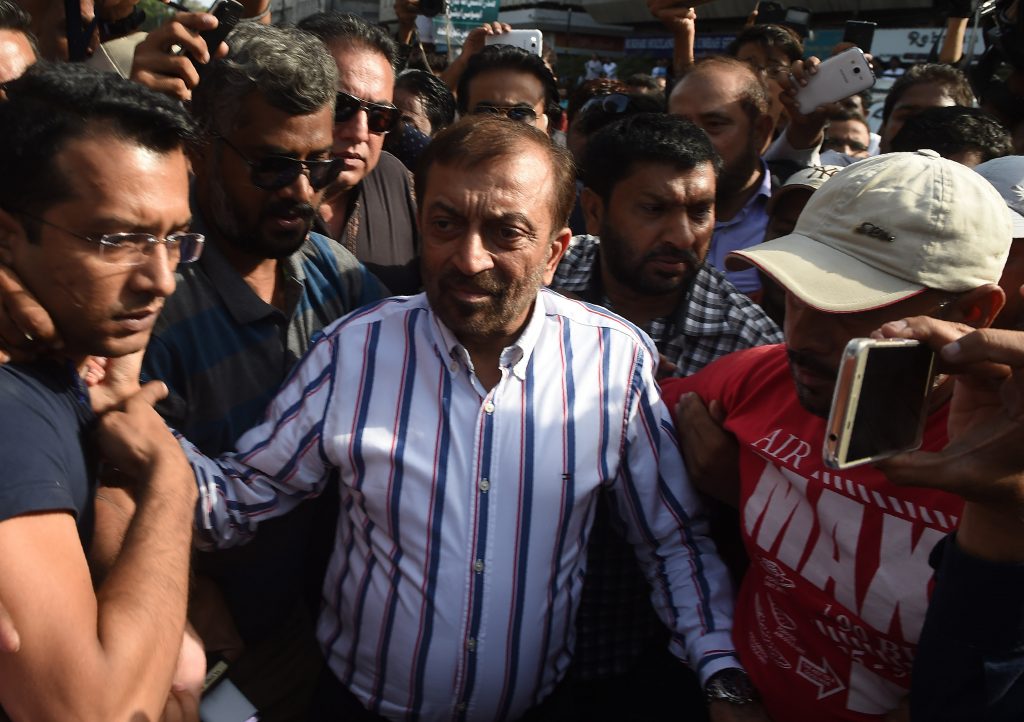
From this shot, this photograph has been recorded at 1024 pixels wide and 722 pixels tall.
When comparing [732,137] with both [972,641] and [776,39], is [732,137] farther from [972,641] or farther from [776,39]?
[972,641]

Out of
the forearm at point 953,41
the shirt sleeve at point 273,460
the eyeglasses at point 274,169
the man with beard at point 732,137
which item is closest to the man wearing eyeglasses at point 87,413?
the shirt sleeve at point 273,460

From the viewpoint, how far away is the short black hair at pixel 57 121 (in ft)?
4.68

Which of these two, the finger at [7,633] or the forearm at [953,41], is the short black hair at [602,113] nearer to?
the forearm at [953,41]

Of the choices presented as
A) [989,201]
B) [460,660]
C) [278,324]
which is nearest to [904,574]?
[989,201]

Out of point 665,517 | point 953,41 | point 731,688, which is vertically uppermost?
point 953,41

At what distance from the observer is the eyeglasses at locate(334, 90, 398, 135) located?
2.77m

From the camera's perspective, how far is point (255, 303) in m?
2.06

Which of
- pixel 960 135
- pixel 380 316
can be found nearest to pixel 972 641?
pixel 380 316

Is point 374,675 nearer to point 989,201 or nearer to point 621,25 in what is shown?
point 989,201

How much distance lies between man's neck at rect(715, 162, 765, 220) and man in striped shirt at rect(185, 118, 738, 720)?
1.64 m

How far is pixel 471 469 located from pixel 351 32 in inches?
76.3

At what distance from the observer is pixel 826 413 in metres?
1.65

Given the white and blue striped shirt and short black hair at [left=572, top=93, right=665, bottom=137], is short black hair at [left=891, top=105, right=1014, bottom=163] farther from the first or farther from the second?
the white and blue striped shirt

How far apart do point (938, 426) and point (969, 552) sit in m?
0.31
